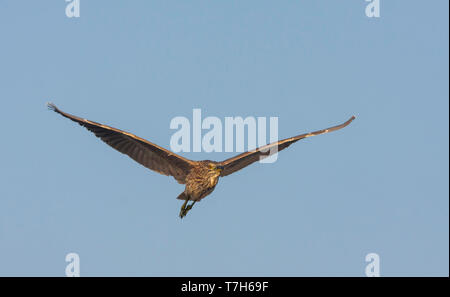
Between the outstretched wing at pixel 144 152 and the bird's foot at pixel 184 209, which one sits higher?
the outstretched wing at pixel 144 152

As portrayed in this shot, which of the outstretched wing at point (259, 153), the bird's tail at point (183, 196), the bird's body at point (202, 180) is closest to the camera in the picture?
the bird's body at point (202, 180)

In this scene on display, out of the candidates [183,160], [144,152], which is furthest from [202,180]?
[144,152]

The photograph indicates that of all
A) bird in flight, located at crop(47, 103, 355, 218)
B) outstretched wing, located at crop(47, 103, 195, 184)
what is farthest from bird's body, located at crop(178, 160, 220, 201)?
outstretched wing, located at crop(47, 103, 195, 184)

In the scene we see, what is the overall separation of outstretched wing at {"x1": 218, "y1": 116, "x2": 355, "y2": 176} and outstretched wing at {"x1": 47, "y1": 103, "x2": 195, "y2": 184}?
4.74 feet

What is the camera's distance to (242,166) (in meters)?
23.9

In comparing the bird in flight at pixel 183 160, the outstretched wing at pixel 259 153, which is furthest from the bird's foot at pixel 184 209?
the outstretched wing at pixel 259 153

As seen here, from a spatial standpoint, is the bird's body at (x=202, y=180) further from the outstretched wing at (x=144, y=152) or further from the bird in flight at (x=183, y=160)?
the outstretched wing at (x=144, y=152)

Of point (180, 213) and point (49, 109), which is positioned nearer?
point (49, 109)

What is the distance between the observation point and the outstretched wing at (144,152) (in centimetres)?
2191

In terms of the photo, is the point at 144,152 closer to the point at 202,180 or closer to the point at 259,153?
the point at 202,180

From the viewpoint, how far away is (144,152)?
75.4ft
